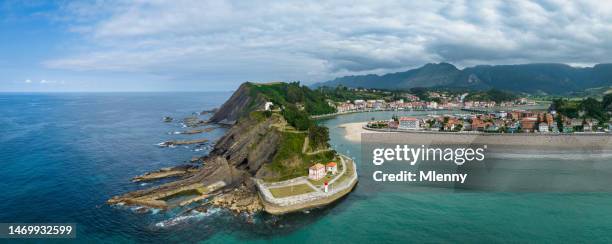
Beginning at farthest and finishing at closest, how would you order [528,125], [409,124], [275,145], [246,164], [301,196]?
[409,124], [528,125], [246,164], [275,145], [301,196]

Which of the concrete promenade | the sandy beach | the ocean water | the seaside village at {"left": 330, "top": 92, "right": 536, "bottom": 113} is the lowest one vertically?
the ocean water

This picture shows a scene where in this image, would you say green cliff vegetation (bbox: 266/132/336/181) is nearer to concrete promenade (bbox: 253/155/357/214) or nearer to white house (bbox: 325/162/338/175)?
concrete promenade (bbox: 253/155/357/214)

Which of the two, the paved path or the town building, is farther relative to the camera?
the town building

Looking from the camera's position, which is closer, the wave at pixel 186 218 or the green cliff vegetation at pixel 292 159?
the wave at pixel 186 218

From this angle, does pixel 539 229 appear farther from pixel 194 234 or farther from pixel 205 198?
pixel 205 198

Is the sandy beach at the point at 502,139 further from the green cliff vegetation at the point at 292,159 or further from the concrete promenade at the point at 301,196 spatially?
the concrete promenade at the point at 301,196

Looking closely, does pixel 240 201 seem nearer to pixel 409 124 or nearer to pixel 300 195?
pixel 300 195

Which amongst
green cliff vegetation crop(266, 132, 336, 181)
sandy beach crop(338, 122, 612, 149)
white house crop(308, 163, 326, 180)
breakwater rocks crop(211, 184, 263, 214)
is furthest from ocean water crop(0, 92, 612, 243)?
sandy beach crop(338, 122, 612, 149)

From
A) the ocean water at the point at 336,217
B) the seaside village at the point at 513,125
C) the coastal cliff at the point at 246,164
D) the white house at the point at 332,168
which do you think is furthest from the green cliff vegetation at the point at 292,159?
the seaside village at the point at 513,125

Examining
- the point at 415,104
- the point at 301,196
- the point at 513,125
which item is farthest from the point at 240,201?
the point at 415,104
